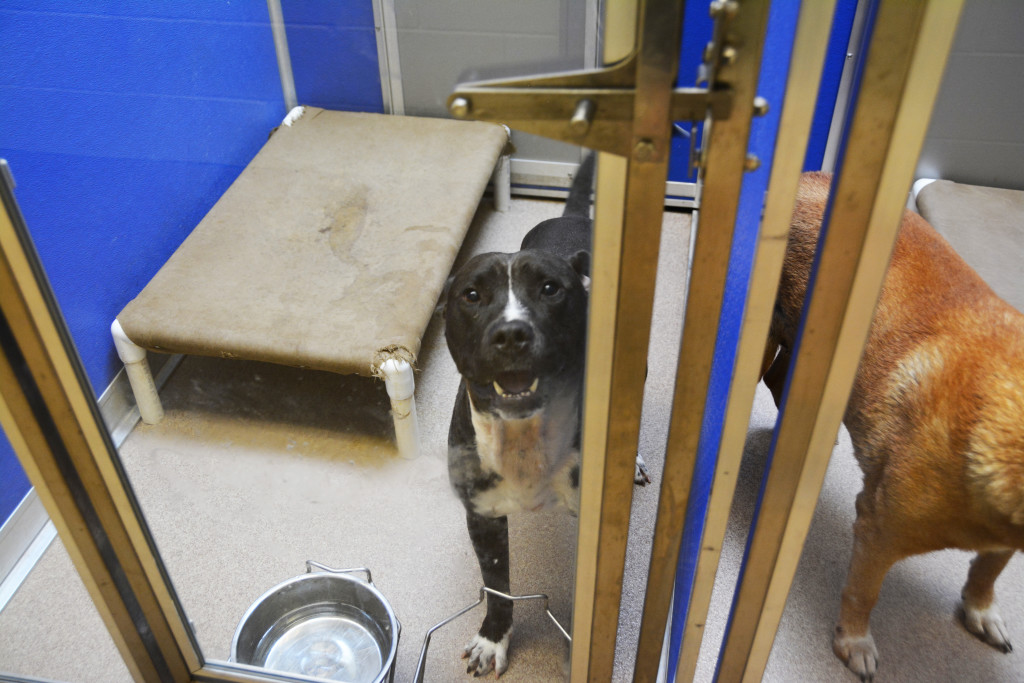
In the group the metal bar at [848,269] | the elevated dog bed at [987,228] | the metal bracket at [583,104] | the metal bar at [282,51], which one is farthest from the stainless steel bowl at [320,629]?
the elevated dog bed at [987,228]

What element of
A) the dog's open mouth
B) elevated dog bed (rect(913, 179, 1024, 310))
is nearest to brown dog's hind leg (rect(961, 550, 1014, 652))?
elevated dog bed (rect(913, 179, 1024, 310))

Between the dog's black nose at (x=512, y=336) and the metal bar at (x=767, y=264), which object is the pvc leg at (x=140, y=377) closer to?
the dog's black nose at (x=512, y=336)

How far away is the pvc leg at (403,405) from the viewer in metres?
1.33

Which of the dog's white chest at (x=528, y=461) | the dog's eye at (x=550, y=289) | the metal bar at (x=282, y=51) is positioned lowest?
the dog's white chest at (x=528, y=461)

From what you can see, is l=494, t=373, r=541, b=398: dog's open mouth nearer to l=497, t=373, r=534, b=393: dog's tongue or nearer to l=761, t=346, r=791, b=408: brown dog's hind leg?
l=497, t=373, r=534, b=393: dog's tongue

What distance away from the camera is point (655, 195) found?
0.70 meters

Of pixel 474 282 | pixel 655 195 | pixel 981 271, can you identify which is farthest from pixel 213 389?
pixel 981 271

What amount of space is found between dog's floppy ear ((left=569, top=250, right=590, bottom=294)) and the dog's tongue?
196 mm

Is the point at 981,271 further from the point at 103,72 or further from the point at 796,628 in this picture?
the point at 103,72

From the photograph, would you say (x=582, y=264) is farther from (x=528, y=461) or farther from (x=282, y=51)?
(x=282, y=51)

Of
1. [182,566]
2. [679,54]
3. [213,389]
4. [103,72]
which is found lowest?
[182,566]

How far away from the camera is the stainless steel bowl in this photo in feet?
4.73

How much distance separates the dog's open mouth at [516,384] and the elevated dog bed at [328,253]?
0.50 feet

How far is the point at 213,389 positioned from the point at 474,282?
0.73m
